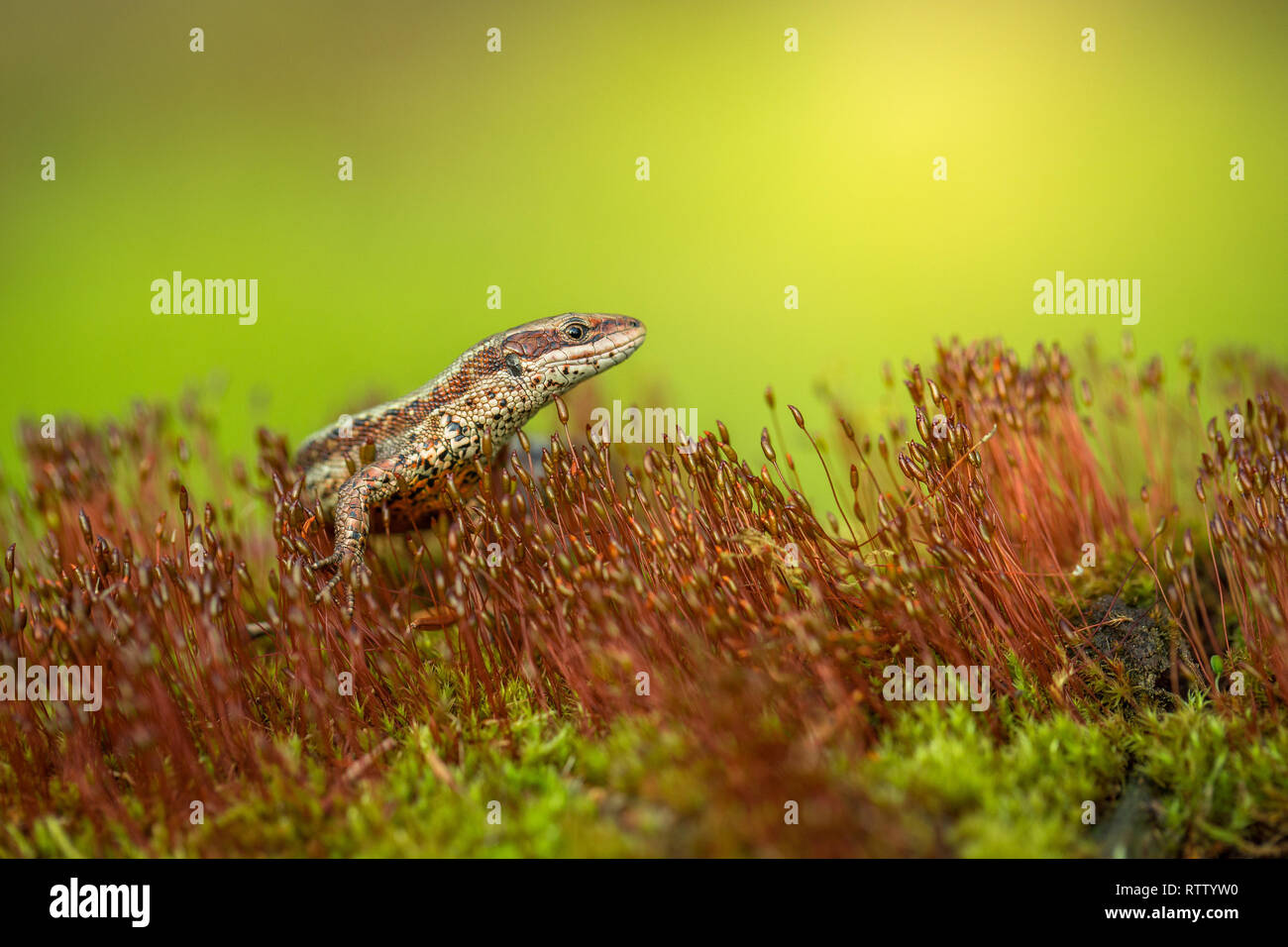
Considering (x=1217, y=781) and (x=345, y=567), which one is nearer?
(x=1217, y=781)

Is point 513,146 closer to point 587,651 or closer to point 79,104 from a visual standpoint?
point 79,104

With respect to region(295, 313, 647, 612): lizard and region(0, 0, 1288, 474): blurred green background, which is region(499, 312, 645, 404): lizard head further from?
region(0, 0, 1288, 474): blurred green background

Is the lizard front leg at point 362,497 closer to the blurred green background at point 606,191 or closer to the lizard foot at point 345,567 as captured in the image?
the lizard foot at point 345,567

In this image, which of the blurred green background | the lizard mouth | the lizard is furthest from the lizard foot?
the blurred green background

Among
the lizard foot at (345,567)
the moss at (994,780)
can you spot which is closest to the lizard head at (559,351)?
the lizard foot at (345,567)

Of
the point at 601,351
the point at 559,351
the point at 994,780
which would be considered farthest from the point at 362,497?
the point at 994,780

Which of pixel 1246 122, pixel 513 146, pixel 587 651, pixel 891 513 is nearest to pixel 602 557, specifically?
pixel 587 651

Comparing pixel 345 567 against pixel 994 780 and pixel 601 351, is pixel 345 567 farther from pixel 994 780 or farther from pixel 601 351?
pixel 994 780
